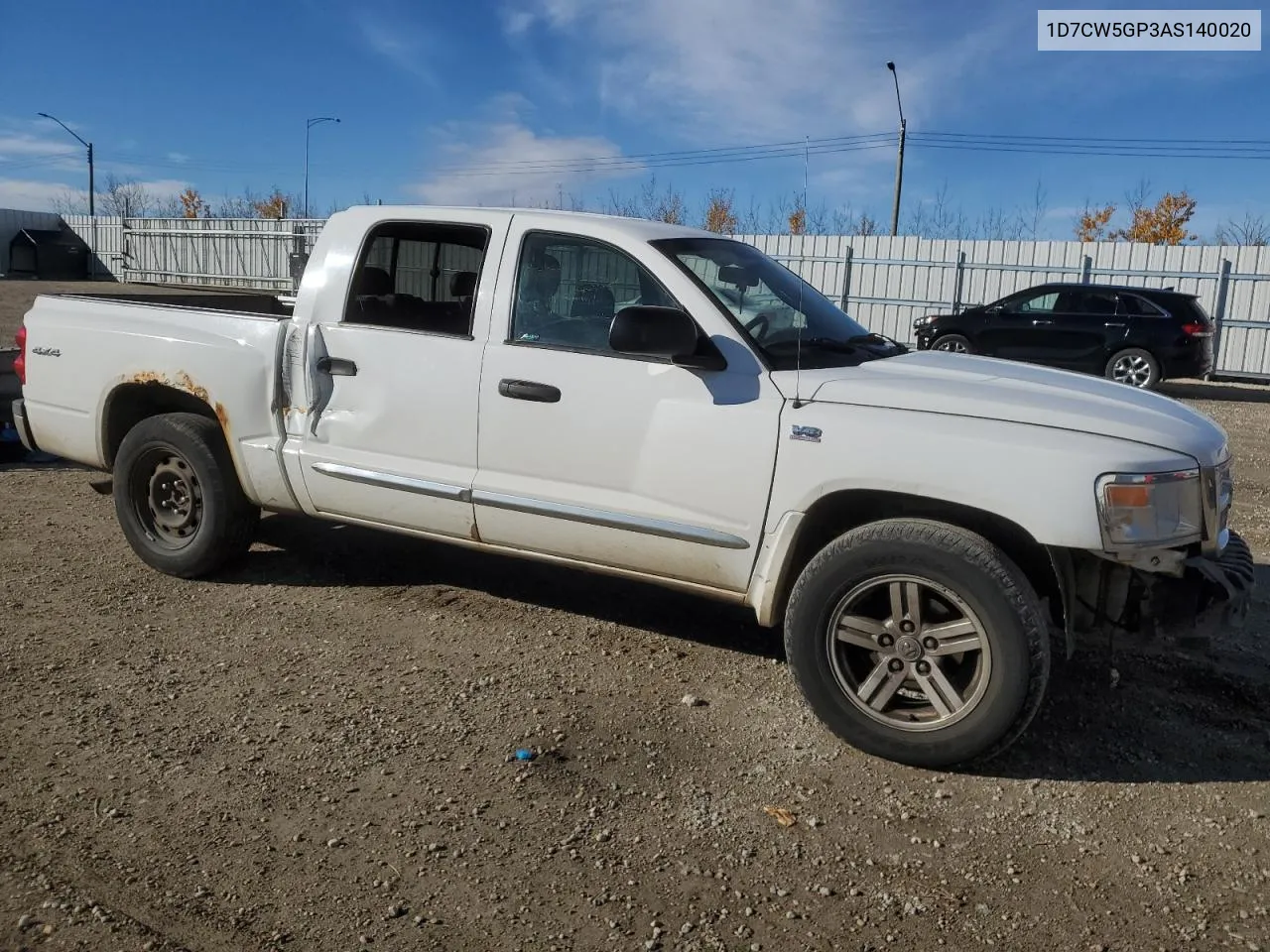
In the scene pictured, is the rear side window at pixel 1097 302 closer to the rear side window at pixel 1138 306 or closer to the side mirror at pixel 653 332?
the rear side window at pixel 1138 306

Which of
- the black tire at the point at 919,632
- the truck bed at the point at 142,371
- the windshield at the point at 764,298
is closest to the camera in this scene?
the black tire at the point at 919,632

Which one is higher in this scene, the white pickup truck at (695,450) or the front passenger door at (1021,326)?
the front passenger door at (1021,326)

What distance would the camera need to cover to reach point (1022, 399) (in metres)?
3.80

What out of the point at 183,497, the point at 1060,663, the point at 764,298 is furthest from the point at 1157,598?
the point at 183,497

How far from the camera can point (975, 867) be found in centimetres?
320

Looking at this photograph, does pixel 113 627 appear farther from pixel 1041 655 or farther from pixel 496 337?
pixel 1041 655

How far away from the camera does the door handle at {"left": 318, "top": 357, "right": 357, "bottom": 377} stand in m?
4.87

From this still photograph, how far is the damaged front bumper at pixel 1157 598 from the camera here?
3.67 meters

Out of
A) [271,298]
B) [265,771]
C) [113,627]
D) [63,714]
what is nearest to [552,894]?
[265,771]

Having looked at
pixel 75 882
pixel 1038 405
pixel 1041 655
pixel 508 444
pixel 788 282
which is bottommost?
pixel 75 882

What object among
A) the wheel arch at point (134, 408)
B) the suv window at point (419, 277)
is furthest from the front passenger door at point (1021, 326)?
the wheel arch at point (134, 408)

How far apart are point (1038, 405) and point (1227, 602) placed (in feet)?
2.94

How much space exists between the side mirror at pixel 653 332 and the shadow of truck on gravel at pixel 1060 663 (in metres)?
1.50

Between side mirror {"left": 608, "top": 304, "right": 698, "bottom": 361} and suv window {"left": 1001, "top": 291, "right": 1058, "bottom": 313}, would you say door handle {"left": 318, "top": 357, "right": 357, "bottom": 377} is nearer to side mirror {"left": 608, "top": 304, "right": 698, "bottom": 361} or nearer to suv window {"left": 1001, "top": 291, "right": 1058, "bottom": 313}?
side mirror {"left": 608, "top": 304, "right": 698, "bottom": 361}
